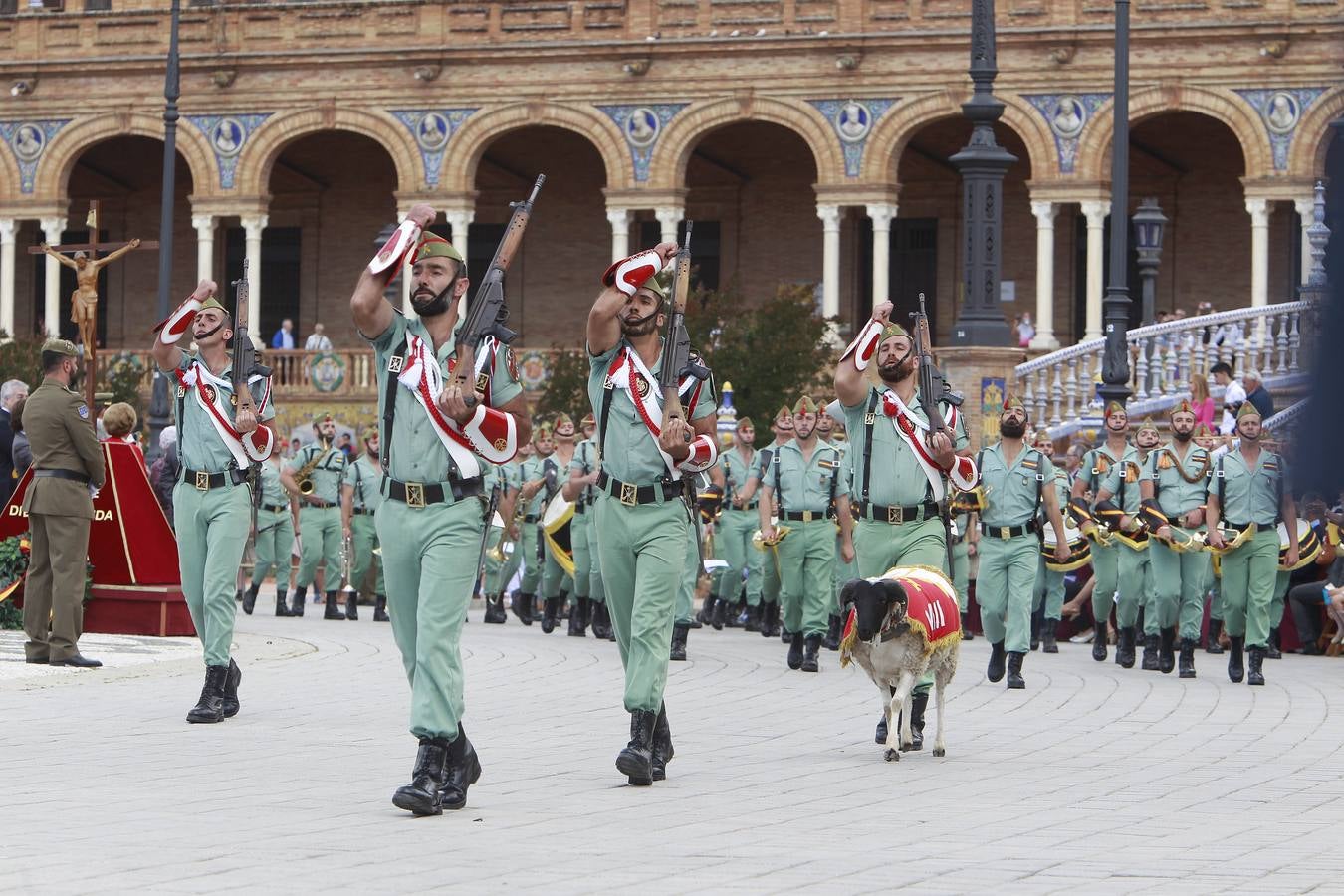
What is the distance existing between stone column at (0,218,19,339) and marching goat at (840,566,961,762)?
3386cm

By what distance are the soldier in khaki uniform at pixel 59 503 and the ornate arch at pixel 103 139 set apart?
1102 inches

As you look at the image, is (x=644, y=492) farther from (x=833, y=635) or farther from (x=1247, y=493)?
(x=833, y=635)

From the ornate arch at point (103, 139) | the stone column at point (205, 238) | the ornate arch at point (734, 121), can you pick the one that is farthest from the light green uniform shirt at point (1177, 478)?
the ornate arch at point (103, 139)

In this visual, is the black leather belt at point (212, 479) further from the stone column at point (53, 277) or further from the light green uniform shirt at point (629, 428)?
the stone column at point (53, 277)

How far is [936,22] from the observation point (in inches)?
1474

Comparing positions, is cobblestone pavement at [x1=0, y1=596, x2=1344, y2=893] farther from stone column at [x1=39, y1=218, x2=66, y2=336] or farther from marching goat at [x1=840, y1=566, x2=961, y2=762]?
stone column at [x1=39, y1=218, x2=66, y2=336]

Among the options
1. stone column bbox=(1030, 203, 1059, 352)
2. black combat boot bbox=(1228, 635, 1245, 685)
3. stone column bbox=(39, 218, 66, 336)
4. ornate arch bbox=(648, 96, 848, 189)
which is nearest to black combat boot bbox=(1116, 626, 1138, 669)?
black combat boot bbox=(1228, 635, 1245, 685)

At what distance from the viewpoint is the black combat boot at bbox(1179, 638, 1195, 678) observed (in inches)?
619

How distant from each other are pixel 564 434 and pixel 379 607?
91.5 inches

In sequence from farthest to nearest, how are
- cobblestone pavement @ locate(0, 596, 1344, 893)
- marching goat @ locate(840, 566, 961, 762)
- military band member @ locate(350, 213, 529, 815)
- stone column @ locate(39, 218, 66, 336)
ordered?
stone column @ locate(39, 218, 66, 336), marching goat @ locate(840, 566, 961, 762), military band member @ locate(350, 213, 529, 815), cobblestone pavement @ locate(0, 596, 1344, 893)

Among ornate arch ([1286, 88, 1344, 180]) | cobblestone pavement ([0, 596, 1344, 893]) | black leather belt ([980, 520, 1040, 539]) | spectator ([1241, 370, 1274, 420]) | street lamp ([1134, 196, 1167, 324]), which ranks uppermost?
ornate arch ([1286, 88, 1344, 180])

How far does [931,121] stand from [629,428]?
29338 millimetres

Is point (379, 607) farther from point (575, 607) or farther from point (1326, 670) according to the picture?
point (1326, 670)

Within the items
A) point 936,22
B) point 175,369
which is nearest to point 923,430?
point 175,369
